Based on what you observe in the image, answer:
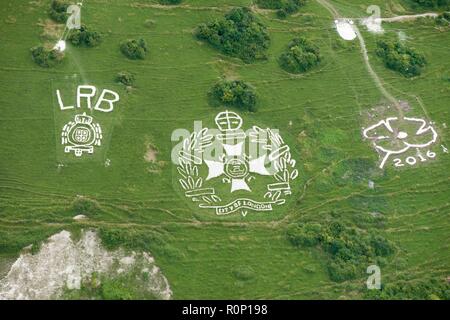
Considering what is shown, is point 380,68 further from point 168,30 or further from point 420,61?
point 168,30

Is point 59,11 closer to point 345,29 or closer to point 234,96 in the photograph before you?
point 234,96

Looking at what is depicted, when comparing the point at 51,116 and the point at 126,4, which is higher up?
the point at 126,4

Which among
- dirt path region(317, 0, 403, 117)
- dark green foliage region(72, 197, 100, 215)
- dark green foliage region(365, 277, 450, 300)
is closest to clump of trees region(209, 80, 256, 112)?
dirt path region(317, 0, 403, 117)

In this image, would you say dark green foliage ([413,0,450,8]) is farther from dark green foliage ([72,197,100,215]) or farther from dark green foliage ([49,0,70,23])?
dark green foliage ([72,197,100,215])

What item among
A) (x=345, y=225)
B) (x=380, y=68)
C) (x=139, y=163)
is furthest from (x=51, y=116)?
(x=380, y=68)

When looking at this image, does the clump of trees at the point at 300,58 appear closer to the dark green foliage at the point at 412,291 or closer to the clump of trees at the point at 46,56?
the clump of trees at the point at 46,56
